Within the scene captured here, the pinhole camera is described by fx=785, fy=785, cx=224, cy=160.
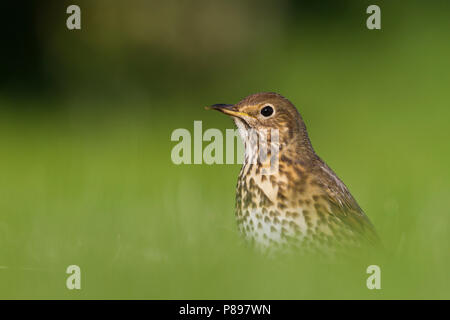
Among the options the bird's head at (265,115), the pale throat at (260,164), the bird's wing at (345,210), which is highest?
the bird's head at (265,115)

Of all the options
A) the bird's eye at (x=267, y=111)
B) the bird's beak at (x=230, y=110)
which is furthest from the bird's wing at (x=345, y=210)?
the bird's beak at (x=230, y=110)

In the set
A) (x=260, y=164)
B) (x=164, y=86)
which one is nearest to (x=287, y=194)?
(x=260, y=164)

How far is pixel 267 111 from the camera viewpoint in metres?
4.72

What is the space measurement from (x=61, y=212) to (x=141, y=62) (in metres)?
5.66

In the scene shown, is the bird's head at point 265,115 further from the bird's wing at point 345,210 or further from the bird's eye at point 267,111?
the bird's wing at point 345,210

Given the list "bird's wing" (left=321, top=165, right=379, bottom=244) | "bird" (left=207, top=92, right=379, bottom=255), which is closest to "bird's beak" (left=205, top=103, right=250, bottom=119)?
"bird" (left=207, top=92, right=379, bottom=255)

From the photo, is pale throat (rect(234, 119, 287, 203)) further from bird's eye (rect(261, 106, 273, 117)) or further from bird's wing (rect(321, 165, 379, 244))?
bird's wing (rect(321, 165, 379, 244))

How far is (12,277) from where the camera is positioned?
159 inches

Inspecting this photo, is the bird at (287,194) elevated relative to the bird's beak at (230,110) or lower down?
lower down

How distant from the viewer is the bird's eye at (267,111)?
4.71 meters

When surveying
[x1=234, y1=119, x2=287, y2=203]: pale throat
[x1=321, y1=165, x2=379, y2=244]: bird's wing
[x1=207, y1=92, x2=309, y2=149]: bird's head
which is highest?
[x1=207, y1=92, x2=309, y2=149]: bird's head

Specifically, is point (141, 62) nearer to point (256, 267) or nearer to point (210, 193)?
point (210, 193)

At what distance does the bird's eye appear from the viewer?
471cm

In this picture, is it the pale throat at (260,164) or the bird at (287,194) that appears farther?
the pale throat at (260,164)
